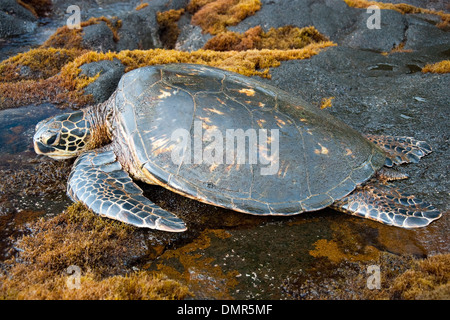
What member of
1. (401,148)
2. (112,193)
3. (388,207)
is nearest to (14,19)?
(112,193)

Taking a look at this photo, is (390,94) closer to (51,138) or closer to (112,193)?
(112,193)

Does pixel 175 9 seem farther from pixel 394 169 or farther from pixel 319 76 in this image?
pixel 394 169

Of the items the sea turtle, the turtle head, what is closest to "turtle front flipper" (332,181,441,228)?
the sea turtle

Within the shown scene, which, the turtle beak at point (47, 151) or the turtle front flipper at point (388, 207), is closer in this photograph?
the turtle front flipper at point (388, 207)

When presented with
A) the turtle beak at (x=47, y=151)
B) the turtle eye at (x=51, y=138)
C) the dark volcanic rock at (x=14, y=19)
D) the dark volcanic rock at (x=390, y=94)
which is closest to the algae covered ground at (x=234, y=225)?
the dark volcanic rock at (x=390, y=94)

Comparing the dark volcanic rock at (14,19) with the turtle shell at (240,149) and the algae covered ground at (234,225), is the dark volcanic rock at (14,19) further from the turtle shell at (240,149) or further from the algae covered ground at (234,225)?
the turtle shell at (240,149)
